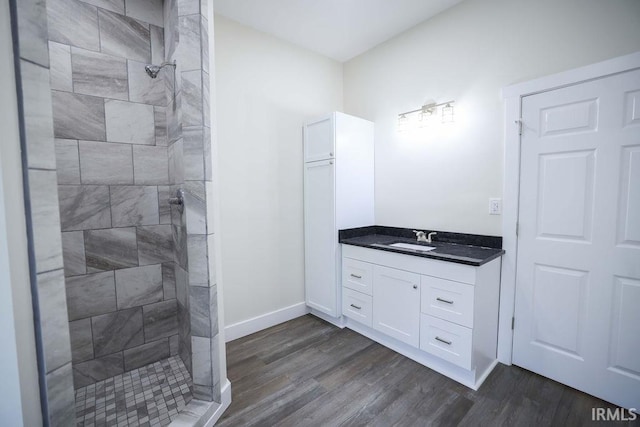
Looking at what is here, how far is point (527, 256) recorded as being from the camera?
1893mm

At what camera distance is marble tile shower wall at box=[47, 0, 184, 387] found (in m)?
1.70

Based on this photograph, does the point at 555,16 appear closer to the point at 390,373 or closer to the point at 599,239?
the point at 599,239

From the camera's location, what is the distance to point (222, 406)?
1571 mm

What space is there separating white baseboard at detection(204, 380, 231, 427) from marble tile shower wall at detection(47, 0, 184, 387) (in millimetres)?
769

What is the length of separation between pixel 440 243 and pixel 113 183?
2555 millimetres

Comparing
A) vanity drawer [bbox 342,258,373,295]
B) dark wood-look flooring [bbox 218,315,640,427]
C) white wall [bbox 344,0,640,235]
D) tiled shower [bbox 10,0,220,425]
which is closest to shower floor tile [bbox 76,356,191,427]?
tiled shower [bbox 10,0,220,425]

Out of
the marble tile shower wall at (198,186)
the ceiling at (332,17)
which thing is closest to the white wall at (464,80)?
the ceiling at (332,17)

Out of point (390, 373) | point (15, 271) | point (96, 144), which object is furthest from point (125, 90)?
point (390, 373)

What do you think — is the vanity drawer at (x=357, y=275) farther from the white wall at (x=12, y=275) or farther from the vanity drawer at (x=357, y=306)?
the white wall at (x=12, y=275)

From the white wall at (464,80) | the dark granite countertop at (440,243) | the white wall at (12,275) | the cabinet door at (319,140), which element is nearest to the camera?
the white wall at (12,275)

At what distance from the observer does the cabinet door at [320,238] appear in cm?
255

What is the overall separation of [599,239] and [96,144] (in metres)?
3.23

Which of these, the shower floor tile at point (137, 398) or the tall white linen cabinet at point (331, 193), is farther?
the tall white linen cabinet at point (331, 193)

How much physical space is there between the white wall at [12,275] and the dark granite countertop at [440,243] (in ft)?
6.33
